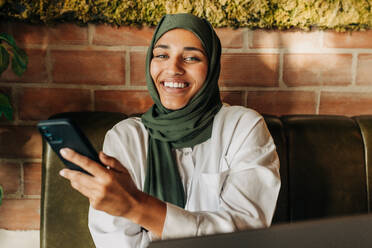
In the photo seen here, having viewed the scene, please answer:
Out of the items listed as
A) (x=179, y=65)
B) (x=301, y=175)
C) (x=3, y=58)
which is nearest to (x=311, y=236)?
(x=179, y=65)

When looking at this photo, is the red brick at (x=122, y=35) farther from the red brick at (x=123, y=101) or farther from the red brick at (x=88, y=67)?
the red brick at (x=123, y=101)

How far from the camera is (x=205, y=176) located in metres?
1.01

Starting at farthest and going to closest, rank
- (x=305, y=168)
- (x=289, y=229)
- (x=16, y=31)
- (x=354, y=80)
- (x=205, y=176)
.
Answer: (x=354, y=80) → (x=16, y=31) → (x=305, y=168) → (x=205, y=176) → (x=289, y=229)

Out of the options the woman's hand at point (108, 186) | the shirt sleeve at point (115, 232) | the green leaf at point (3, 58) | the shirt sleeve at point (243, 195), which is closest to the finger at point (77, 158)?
the woman's hand at point (108, 186)

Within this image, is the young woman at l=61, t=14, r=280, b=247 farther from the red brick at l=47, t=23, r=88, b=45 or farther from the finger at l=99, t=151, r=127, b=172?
the red brick at l=47, t=23, r=88, b=45

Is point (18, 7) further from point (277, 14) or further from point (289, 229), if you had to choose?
point (289, 229)

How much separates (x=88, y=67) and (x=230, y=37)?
62 cm

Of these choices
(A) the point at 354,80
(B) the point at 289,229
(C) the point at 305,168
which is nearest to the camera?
(B) the point at 289,229

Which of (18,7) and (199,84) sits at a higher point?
(18,7)

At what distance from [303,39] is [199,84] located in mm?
606

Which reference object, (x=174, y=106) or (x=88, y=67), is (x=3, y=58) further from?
(x=174, y=106)

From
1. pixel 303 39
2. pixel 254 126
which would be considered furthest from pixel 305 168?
pixel 303 39

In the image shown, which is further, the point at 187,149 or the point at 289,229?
the point at 187,149

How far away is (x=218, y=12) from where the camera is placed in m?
1.30
